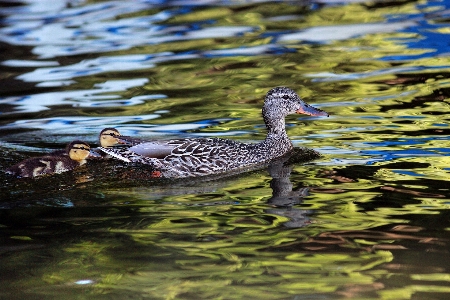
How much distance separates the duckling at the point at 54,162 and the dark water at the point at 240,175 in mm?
123

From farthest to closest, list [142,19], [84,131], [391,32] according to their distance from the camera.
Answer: [142,19], [391,32], [84,131]

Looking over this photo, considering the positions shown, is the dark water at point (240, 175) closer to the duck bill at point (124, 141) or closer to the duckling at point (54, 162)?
the duckling at point (54, 162)

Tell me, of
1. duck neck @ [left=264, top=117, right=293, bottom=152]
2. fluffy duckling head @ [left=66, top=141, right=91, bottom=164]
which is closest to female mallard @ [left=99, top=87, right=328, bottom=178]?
duck neck @ [left=264, top=117, right=293, bottom=152]

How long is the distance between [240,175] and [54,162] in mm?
1680

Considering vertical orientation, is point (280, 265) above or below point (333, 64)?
below

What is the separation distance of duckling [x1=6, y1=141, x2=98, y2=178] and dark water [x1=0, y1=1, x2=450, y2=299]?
0.12 metres

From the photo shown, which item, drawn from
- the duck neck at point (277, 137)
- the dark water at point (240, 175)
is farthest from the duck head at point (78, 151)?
the duck neck at point (277, 137)

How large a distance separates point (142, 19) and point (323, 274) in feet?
40.7

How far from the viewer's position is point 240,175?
7.80m

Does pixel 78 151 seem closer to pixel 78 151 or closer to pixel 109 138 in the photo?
pixel 78 151

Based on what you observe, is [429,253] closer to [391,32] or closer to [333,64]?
[333,64]

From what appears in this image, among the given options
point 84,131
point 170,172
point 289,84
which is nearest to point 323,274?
point 170,172

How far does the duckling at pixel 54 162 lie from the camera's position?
7.67 meters

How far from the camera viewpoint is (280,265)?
17.2 feet
